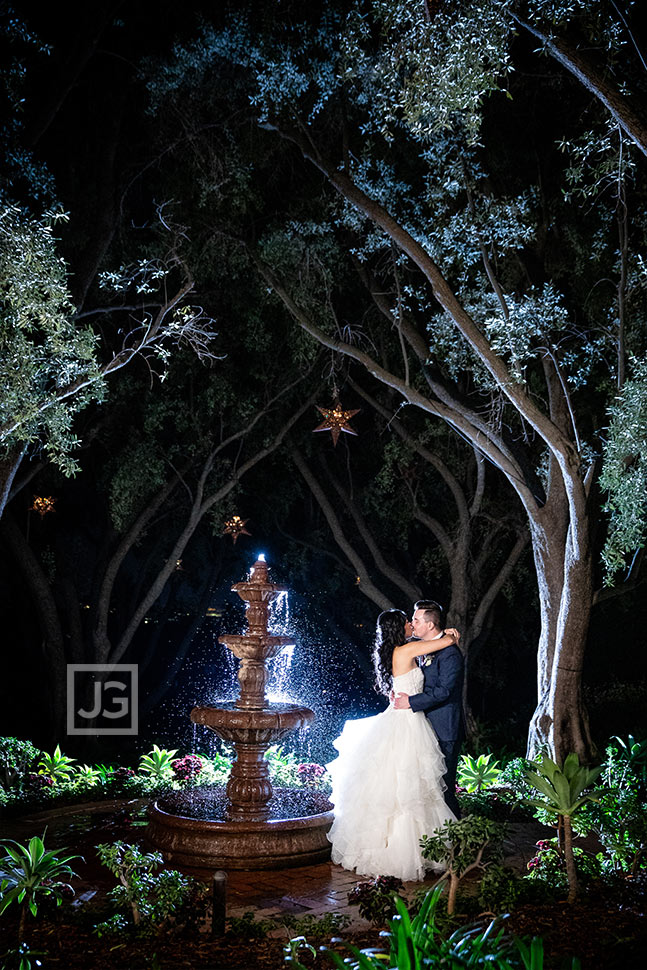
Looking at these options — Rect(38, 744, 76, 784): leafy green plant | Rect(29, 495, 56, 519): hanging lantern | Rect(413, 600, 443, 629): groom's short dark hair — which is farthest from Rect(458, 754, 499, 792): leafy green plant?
Rect(29, 495, 56, 519): hanging lantern

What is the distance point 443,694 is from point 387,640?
26.4 inches

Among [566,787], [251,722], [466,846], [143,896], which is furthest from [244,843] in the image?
[566,787]

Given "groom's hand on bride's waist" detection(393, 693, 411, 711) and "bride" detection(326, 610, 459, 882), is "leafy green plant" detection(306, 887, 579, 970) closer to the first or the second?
"bride" detection(326, 610, 459, 882)

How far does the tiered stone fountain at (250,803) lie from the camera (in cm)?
729

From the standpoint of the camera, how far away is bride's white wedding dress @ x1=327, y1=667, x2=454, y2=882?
6867 mm

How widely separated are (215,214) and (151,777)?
7.88m

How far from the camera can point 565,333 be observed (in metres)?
12.5

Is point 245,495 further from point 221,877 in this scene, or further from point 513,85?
point 221,877

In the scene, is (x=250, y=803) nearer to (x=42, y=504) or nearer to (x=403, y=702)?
(x=403, y=702)

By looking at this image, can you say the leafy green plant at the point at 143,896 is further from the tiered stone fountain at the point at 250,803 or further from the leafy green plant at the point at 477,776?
the leafy green plant at the point at 477,776

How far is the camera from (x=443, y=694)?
7.28 metres

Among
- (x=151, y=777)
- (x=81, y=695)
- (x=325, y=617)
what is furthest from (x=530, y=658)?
(x=151, y=777)

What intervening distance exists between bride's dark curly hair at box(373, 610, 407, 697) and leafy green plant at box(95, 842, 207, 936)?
267 centimetres

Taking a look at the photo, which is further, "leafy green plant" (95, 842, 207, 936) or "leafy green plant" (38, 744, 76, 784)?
"leafy green plant" (38, 744, 76, 784)
